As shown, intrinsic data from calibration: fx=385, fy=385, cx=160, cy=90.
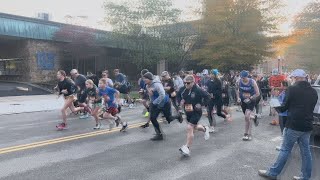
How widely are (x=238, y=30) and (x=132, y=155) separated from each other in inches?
1038

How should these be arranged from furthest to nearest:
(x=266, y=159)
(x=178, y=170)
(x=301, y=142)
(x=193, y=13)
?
(x=193, y=13) < (x=266, y=159) < (x=178, y=170) < (x=301, y=142)

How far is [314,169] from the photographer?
7.12 meters

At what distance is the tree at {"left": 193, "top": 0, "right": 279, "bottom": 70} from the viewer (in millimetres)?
32156

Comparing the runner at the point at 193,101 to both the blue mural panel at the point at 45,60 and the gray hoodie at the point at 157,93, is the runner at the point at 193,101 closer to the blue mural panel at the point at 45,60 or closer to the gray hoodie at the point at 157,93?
the gray hoodie at the point at 157,93

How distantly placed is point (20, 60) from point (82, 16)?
20.7 feet

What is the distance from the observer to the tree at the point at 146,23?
31.8 metres

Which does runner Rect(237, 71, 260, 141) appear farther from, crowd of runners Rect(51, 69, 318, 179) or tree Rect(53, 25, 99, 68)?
tree Rect(53, 25, 99, 68)

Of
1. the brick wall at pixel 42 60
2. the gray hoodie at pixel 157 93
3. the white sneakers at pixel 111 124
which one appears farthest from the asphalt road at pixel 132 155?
the brick wall at pixel 42 60

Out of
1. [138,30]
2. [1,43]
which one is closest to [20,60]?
[1,43]

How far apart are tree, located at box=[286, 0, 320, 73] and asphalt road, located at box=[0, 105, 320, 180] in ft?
119

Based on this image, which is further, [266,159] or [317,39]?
[317,39]

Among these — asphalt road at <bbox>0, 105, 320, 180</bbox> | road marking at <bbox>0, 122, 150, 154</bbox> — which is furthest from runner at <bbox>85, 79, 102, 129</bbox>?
road marking at <bbox>0, 122, 150, 154</bbox>

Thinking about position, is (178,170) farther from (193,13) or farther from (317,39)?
(317,39)

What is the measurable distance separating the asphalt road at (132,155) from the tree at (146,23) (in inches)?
828
